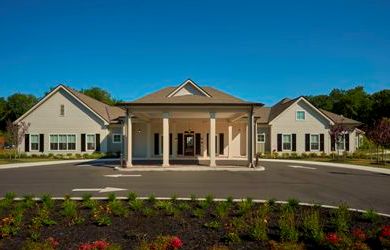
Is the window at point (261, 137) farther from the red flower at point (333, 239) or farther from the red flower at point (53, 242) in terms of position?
the red flower at point (53, 242)

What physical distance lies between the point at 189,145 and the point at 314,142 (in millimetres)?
12968

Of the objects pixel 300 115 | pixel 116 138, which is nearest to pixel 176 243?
pixel 116 138

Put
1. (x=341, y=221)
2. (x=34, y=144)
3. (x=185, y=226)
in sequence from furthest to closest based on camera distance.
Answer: (x=34, y=144)
(x=185, y=226)
(x=341, y=221)

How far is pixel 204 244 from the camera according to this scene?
7531mm

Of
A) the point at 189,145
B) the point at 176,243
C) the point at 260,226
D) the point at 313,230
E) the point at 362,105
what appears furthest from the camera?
the point at 362,105

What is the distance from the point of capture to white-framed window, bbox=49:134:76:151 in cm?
3756

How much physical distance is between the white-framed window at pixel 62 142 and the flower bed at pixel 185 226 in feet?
91.4

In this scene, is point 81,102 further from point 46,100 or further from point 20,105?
point 20,105

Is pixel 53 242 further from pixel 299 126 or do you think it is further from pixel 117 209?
pixel 299 126

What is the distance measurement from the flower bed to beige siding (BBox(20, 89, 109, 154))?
27381mm

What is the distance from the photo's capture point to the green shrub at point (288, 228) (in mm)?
7495

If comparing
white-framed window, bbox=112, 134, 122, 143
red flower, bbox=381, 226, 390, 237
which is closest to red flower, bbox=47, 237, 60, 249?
red flower, bbox=381, 226, 390, 237

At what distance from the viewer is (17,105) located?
9206 centimetres

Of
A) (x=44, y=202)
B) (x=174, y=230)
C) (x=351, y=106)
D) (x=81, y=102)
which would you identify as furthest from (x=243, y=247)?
(x=351, y=106)
